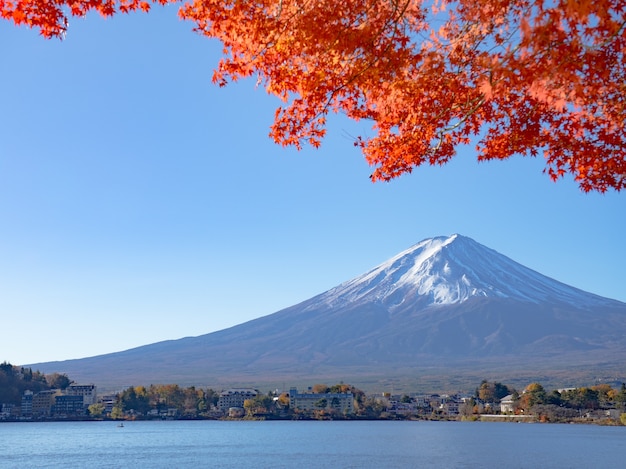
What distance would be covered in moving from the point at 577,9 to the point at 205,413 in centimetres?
10654

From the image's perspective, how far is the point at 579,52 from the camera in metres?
6.22

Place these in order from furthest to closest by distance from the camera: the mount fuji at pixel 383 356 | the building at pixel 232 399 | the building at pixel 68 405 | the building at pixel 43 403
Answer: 1. the mount fuji at pixel 383 356
2. the building at pixel 68 405
3. the building at pixel 43 403
4. the building at pixel 232 399

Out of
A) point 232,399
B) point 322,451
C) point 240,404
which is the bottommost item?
point 322,451

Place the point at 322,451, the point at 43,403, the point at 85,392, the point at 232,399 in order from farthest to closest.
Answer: the point at 85,392 → the point at 43,403 → the point at 232,399 → the point at 322,451

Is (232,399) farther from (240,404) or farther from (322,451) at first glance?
(322,451)

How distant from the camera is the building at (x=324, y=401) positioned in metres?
102

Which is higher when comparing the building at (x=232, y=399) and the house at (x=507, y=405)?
the building at (x=232, y=399)

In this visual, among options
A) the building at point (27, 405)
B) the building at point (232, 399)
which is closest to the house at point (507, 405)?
the building at point (232, 399)

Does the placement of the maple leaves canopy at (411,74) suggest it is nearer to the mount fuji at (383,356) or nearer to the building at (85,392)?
the building at (85,392)

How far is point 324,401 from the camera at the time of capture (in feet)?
334

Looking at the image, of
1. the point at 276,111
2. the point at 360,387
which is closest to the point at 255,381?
the point at 360,387

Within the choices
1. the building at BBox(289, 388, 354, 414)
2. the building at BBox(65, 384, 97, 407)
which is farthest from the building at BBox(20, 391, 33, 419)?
the building at BBox(289, 388, 354, 414)

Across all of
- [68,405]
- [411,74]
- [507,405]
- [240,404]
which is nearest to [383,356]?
[240,404]

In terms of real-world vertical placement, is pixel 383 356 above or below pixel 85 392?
above
